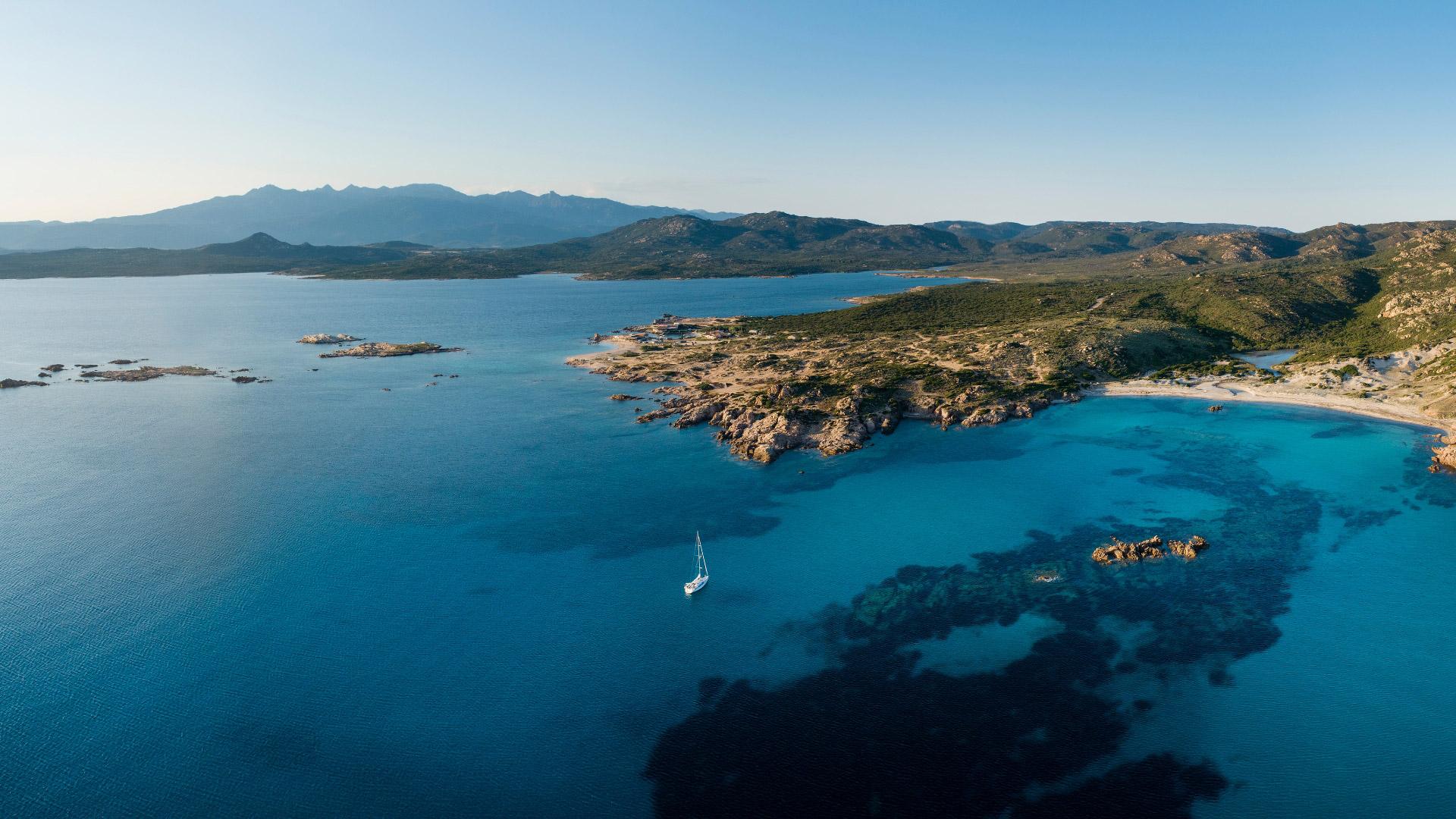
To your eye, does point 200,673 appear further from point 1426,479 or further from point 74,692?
point 1426,479

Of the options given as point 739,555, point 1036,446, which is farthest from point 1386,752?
point 1036,446

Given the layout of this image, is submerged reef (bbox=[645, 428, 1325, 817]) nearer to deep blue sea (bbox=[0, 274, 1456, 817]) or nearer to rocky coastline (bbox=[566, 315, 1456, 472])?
deep blue sea (bbox=[0, 274, 1456, 817])

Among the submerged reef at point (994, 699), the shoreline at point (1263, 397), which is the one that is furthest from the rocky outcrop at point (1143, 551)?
the shoreline at point (1263, 397)

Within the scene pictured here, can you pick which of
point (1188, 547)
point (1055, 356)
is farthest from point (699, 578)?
point (1055, 356)

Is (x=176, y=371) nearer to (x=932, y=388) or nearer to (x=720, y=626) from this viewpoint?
(x=720, y=626)

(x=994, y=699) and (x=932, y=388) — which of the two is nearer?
(x=994, y=699)

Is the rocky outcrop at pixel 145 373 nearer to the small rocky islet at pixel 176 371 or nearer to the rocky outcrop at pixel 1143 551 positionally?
the small rocky islet at pixel 176 371

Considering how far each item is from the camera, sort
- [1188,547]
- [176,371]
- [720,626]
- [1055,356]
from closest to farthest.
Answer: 1. [720,626]
2. [1188,547]
3. [1055,356]
4. [176,371]
